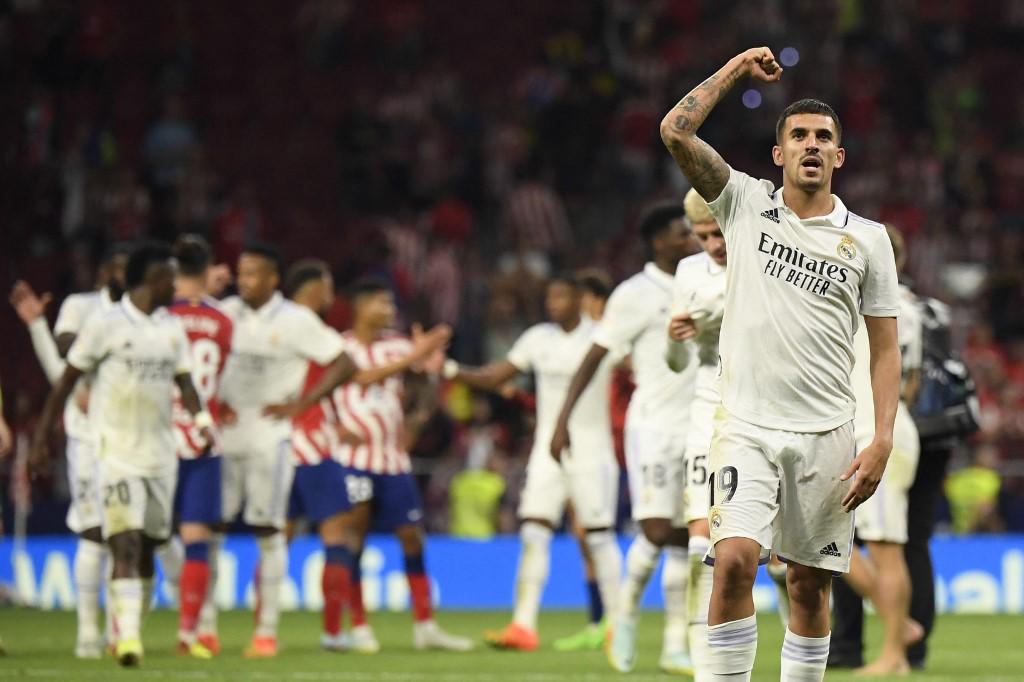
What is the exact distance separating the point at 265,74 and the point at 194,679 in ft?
56.2

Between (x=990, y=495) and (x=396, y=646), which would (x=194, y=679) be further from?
(x=990, y=495)

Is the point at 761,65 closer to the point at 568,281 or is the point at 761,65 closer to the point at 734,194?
the point at 734,194

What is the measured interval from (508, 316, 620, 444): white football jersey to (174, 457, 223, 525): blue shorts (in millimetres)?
2451

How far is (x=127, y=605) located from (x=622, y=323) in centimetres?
325

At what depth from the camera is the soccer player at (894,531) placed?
10.2 meters

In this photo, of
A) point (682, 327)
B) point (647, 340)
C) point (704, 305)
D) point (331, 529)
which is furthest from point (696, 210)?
point (331, 529)

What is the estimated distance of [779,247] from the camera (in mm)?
6738

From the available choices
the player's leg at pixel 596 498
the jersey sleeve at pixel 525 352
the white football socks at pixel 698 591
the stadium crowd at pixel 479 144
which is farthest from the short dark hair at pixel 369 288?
the stadium crowd at pixel 479 144

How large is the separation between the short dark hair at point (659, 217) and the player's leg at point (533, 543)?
8.27 ft

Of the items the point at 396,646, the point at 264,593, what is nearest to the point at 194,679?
the point at 264,593

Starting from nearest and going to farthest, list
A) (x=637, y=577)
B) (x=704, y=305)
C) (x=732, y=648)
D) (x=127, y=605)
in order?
(x=732, y=648), (x=704, y=305), (x=127, y=605), (x=637, y=577)

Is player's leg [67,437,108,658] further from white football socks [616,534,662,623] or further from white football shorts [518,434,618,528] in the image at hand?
white football socks [616,534,662,623]

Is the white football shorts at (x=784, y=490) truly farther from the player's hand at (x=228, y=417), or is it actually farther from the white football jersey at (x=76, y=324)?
Answer: the player's hand at (x=228, y=417)

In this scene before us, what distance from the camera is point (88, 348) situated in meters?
10.6
